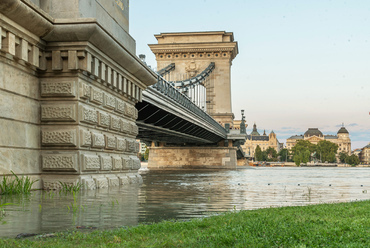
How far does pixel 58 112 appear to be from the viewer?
36.5ft

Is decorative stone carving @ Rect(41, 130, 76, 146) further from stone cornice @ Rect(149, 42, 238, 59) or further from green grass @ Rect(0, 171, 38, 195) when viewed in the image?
stone cornice @ Rect(149, 42, 238, 59)

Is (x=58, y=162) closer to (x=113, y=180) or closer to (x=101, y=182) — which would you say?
(x=101, y=182)

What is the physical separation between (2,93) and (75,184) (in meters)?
2.68

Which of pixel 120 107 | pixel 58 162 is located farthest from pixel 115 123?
pixel 58 162

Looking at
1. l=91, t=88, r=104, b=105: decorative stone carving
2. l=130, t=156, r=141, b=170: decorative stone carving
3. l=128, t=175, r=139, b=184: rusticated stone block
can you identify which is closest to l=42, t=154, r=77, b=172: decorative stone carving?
l=91, t=88, r=104, b=105: decorative stone carving

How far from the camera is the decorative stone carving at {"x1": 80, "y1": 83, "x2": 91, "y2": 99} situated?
450 inches

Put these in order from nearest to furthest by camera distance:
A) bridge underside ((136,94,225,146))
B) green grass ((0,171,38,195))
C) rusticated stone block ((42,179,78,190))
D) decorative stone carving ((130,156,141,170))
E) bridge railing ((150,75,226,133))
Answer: green grass ((0,171,38,195)) → rusticated stone block ((42,179,78,190)) → decorative stone carving ((130,156,141,170)) → bridge railing ((150,75,226,133)) → bridge underside ((136,94,225,146))

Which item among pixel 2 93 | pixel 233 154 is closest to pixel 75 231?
pixel 2 93

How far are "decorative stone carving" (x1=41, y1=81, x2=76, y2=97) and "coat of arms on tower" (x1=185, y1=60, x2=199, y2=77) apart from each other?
76.2 m

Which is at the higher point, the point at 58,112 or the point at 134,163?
the point at 58,112

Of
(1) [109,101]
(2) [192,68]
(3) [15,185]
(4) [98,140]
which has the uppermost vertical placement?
(2) [192,68]

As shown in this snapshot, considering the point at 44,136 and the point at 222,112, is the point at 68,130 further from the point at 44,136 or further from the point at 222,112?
the point at 222,112

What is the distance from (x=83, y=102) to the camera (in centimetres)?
1162

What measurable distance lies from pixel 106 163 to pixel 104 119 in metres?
1.20
